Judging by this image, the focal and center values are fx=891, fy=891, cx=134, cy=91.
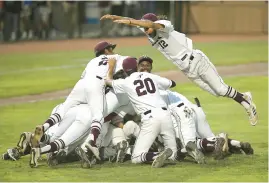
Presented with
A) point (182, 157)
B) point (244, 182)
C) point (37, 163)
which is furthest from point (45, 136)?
point (244, 182)

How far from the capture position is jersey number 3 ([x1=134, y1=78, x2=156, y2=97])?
13.3m

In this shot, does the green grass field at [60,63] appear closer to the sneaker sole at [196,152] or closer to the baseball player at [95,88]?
the baseball player at [95,88]

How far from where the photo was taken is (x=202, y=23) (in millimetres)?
43438

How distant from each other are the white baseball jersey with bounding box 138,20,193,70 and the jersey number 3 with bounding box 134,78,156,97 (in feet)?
5.57

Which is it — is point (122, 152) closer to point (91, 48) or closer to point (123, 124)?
point (123, 124)

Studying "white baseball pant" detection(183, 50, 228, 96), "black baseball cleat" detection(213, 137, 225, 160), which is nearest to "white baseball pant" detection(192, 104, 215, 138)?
"black baseball cleat" detection(213, 137, 225, 160)

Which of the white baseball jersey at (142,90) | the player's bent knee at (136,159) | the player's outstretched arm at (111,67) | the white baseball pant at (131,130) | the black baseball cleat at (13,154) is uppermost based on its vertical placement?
the player's outstretched arm at (111,67)

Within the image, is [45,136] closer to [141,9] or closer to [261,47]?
[261,47]

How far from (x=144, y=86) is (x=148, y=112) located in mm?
410

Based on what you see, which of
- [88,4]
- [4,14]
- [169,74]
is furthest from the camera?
[88,4]

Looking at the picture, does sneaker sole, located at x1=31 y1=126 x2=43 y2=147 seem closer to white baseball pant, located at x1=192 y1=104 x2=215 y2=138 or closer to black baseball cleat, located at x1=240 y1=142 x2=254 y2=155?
white baseball pant, located at x1=192 y1=104 x2=215 y2=138

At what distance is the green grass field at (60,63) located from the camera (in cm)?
2491

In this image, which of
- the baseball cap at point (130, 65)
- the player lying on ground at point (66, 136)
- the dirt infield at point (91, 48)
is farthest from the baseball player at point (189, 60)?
the dirt infield at point (91, 48)

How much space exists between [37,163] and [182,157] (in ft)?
7.32
